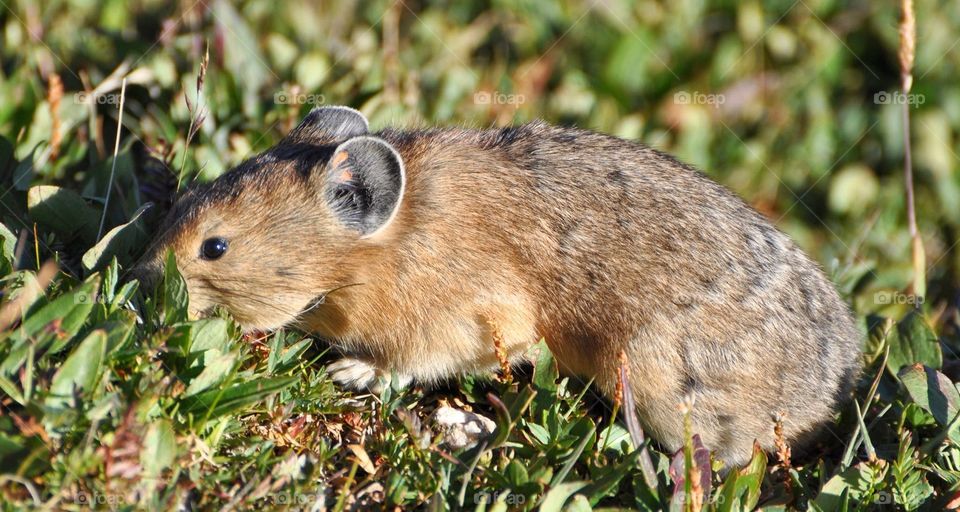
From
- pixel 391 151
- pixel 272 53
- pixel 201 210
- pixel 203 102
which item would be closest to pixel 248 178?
pixel 201 210

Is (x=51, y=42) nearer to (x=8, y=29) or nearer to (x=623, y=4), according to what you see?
(x=8, y=29)

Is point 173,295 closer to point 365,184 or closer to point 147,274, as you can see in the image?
point 147,274

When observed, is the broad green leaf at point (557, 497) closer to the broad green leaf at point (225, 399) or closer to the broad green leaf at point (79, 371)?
the broad green leaf at point (225, 399)

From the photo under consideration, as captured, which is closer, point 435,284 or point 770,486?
point 770,486

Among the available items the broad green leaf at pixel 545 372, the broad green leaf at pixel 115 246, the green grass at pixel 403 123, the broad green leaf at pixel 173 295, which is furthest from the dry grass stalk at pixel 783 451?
the broad green leaf at pixel 115 246

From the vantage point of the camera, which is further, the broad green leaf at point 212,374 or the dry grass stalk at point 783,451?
the dry grass stalk at point 783,451

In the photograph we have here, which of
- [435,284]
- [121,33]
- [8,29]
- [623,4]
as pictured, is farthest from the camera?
[623,4]

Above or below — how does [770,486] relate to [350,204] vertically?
below
